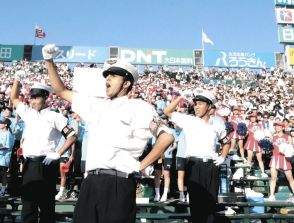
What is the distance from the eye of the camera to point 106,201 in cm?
263

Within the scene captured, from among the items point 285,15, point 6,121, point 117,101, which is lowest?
point 117,101

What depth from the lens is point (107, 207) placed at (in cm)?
261

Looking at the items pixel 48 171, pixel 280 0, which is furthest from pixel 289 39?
pixel 48 171

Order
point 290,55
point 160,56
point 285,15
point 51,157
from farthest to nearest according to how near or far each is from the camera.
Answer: point 160,56, point 285,15, point 290,55, point 51,157

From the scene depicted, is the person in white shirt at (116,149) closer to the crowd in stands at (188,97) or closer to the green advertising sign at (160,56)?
the crowd in stands at (188,97)

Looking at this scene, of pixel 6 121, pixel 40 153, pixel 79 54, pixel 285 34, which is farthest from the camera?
pixel 79 54

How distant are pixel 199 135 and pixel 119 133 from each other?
2.29 metres

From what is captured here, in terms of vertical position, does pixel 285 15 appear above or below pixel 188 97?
above

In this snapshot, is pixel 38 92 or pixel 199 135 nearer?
pixel 38 92

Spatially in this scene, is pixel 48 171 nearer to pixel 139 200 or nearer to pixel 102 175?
pixel 102 175

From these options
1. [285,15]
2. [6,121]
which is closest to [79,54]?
[285,15]

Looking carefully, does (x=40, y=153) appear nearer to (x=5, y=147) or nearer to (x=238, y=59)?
(x=5, y=147)

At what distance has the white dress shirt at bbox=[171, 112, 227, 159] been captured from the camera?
4.75 metres

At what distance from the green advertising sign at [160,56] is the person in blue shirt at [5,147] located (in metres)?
27.8
